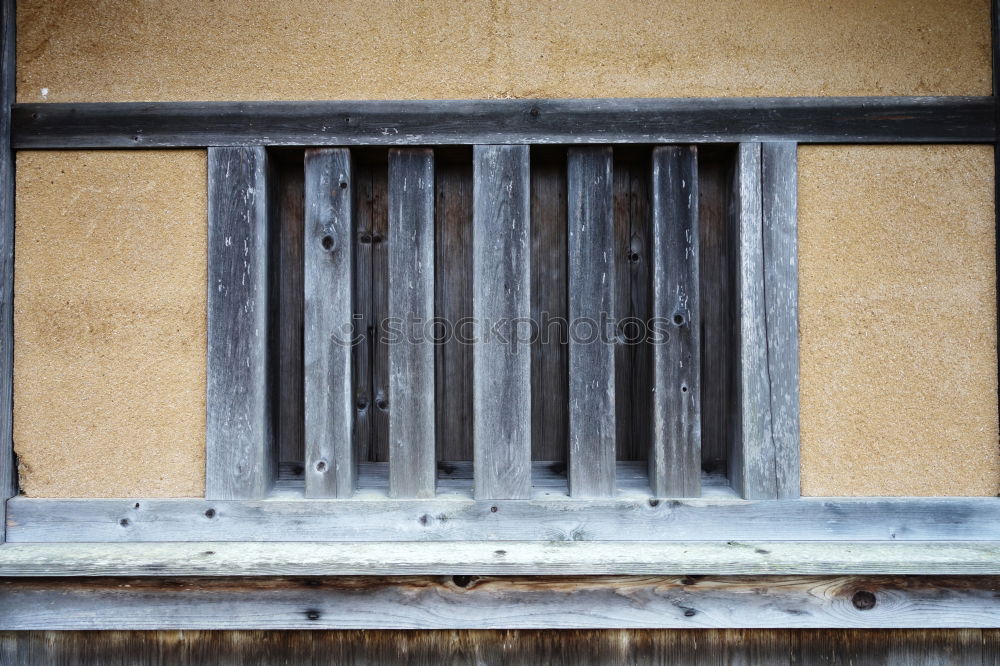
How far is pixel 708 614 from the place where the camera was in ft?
5.49

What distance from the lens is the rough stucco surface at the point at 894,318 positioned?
1693mm

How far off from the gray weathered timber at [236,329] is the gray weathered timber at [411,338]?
405 millimetres

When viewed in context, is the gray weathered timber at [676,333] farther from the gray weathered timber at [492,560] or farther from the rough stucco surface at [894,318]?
the rough stucco surface at [894,318]

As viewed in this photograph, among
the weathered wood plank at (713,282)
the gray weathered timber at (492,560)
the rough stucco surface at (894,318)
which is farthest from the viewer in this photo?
the weathered wood plank at (713,282)

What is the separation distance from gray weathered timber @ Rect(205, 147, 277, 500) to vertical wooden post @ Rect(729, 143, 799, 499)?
1.48 metres

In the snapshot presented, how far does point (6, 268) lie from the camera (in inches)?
66.7

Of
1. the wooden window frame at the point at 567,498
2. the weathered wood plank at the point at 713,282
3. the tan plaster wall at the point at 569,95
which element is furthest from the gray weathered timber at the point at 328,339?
the weathered wood plank at the point at 713,282

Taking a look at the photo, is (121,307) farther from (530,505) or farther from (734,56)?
(734,56)

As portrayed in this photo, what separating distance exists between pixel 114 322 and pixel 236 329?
394 mm

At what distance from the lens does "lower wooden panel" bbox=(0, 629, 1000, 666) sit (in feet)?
5.63

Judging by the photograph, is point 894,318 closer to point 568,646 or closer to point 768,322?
Answer: point 768,322

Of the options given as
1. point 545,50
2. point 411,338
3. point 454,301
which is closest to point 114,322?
point 411,338

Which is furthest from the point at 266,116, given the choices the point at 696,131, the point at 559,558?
the point at 559,558

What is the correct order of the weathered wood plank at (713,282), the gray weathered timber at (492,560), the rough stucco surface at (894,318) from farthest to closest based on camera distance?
the weathered wood plank at (713,282), the rough stucco surface at (894,318), the gray weathered timber at (492,560)
